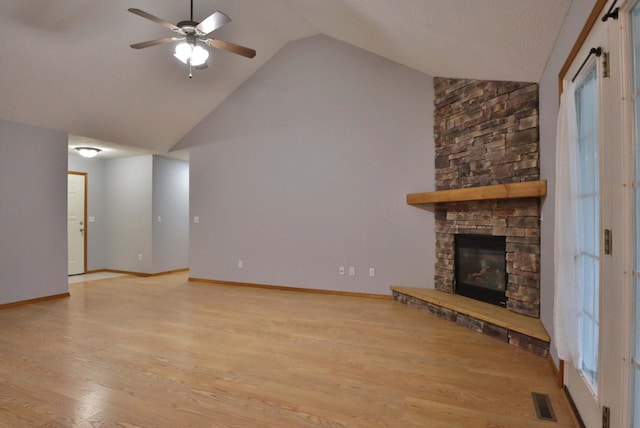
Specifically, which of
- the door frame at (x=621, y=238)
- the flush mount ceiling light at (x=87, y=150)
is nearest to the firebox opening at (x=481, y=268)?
the door frame at (x=621, y=238)

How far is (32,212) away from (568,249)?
20.3ft

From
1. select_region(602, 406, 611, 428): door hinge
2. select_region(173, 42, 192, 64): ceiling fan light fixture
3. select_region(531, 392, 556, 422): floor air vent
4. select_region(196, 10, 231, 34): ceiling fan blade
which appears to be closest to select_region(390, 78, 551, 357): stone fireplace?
select_region(531, 392, 556, 422): floor air vent

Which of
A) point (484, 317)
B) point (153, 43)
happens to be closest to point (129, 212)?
point (153, 43)

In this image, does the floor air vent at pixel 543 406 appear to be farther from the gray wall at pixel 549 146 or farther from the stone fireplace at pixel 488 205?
the stone fireplace at pixel 488 205

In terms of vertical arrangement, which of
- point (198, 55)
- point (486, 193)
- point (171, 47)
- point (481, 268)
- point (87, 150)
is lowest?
point (481, 268)

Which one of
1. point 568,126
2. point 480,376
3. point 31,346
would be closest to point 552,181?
point 568,126

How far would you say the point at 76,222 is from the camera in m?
7.04

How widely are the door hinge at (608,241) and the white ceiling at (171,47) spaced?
1.59m

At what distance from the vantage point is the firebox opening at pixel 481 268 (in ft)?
12.3

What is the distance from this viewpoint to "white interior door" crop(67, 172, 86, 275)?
695 cm

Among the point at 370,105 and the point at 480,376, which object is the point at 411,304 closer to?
the point at 480,376

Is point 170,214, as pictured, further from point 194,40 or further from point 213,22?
point 213,22

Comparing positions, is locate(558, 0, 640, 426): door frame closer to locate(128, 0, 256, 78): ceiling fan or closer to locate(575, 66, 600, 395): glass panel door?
locate(575, 66, 600, 395): glass panel door

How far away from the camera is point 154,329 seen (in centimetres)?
354
